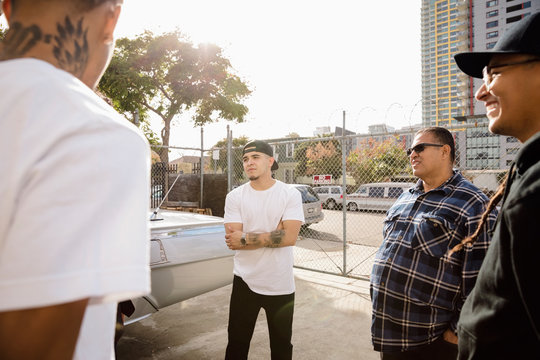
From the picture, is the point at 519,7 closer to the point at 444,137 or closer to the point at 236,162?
the point at 236,162

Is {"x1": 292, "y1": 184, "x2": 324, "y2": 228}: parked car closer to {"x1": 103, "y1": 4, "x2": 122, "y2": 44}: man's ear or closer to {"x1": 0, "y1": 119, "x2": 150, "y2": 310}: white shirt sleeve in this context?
{"x1": 103, "y1": 4, "x2": 122, "y2": 44}: man's ear

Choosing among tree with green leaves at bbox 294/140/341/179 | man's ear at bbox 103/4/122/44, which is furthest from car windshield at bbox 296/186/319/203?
tree with green leaves at bbox 294/140/341/179

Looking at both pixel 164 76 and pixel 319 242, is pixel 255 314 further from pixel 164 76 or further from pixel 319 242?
pixel 164 76

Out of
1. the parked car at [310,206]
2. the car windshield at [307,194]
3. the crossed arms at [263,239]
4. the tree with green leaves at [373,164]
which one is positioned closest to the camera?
the crossed arms at [263,239]

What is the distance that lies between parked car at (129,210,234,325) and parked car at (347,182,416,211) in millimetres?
13981

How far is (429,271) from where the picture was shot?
220 cm

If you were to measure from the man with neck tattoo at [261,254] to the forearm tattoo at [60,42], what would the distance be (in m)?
2.16

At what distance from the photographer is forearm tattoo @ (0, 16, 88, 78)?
2.22 ft

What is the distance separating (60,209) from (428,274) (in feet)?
7.42

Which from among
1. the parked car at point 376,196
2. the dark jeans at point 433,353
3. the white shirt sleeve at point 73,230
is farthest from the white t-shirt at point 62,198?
the parked car at point 376,196

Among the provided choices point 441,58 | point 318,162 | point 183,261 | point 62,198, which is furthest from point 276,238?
point 441,58

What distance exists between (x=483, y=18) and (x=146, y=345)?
109719mm

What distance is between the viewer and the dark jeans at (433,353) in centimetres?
212

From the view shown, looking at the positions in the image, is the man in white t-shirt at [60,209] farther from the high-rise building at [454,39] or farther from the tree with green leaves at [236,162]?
the high-rise building at [454,39]
